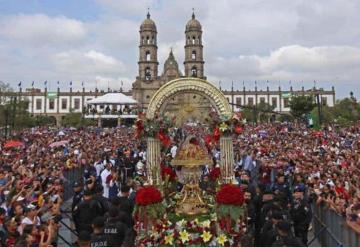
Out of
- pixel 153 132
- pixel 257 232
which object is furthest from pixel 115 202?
pixel 153 132

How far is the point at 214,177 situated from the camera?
14.2m

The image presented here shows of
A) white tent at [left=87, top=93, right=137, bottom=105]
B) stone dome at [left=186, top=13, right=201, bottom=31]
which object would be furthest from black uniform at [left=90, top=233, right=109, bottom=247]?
stone dome at [left=186, top=13, right=201, bottom=31]

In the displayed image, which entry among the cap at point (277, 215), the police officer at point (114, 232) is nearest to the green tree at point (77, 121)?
the police officer at point (114, 232)

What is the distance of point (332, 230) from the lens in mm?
9922

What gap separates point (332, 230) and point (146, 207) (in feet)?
13.0

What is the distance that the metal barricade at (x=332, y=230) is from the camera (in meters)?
8.14

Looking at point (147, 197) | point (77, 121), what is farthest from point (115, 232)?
point (77, 121)

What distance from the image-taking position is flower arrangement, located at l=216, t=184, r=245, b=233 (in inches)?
349

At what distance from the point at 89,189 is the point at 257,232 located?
362 centimetres

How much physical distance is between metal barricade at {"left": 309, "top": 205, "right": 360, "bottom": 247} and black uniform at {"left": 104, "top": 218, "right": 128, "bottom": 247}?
3.75 m

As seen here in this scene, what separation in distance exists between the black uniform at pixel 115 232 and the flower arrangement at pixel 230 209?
2142 millimetres

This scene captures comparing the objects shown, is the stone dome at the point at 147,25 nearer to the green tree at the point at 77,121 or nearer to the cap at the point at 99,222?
the green tree at the point at 77,121

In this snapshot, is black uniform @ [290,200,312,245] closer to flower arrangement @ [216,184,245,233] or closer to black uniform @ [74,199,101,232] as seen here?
flower arrangement @ [216,184,245,233]

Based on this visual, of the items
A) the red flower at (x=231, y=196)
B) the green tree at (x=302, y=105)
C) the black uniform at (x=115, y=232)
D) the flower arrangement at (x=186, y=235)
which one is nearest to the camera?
the black uniform at (x=115, y=232)
